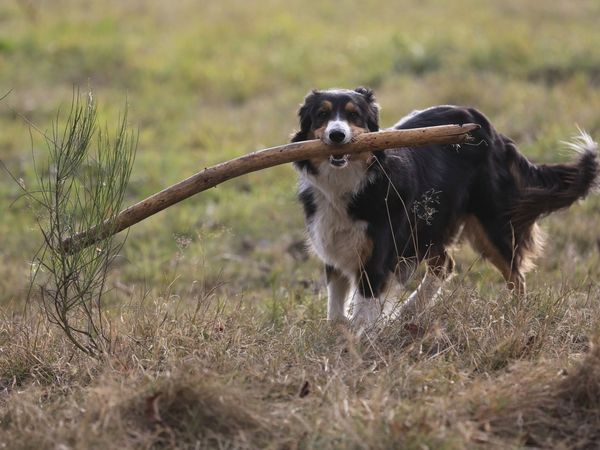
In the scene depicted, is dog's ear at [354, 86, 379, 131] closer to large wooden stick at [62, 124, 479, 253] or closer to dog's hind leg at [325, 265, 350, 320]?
large wooden stick at [62, 124, 479, 253]

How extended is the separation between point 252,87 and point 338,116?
8587 millimetres

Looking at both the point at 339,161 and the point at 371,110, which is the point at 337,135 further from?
the point at 371,110

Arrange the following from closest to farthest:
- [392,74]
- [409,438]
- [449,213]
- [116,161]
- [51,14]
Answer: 1. [409,438]
2. [116,161]
3. [449,213]
4. [392,74]
5. [51,14]

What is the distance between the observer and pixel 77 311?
5.19 metres

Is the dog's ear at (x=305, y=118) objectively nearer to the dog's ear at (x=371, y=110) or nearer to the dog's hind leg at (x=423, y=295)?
the dog's ear at (x=371, y=110)

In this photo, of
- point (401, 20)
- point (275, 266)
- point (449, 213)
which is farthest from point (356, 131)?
point (401, 20)

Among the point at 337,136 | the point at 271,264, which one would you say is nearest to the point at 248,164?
the point at 337,136

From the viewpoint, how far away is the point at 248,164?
4945 millimetres

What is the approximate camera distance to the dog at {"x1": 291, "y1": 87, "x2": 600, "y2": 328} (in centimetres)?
563

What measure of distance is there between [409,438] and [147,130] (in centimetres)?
916

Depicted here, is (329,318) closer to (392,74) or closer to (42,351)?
(42,351)

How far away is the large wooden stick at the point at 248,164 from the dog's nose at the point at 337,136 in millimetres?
38

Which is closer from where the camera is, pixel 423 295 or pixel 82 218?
pixel 82 218

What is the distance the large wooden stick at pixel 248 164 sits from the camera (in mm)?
4875
